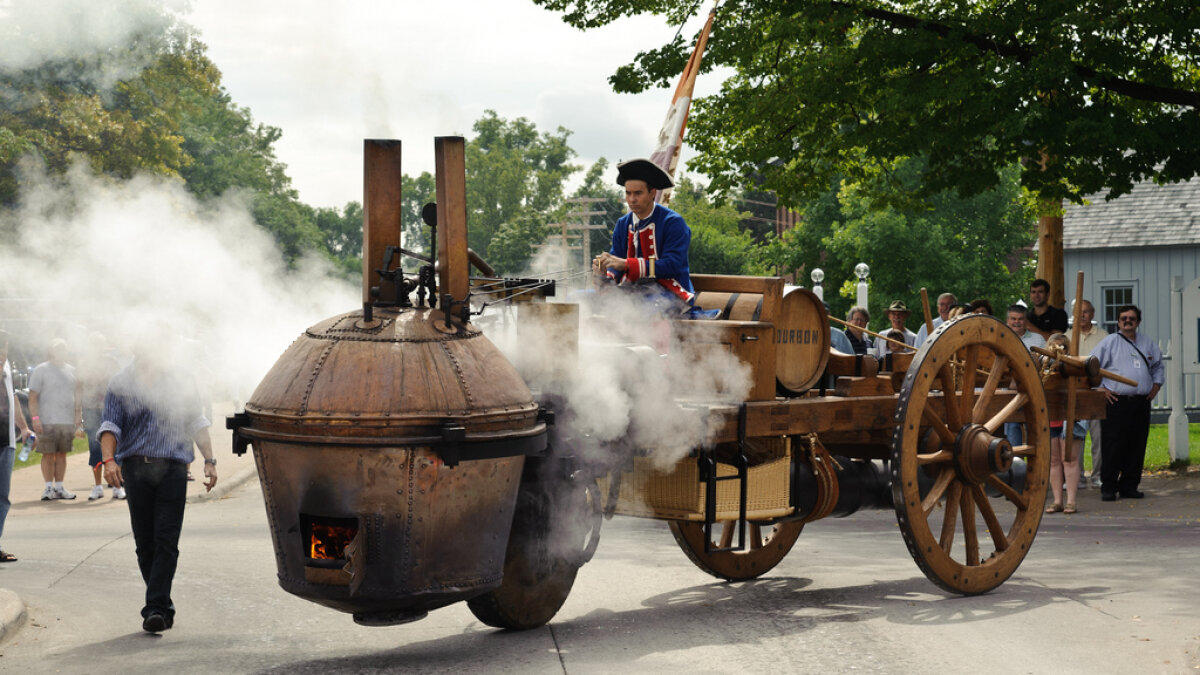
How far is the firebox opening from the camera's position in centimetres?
591

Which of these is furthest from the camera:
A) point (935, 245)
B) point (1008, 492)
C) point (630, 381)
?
point (935, 245)

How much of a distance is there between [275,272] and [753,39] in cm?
913

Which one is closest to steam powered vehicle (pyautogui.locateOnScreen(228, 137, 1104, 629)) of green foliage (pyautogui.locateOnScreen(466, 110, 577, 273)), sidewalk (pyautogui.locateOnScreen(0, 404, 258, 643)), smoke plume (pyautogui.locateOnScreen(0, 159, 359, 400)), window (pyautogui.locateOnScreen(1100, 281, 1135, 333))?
smoke plume (pyautogui.locateOnScreen(0, 159, 359, 400))

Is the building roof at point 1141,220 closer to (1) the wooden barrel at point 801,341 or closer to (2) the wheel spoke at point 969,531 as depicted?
(2) the wheel spoke at point 969,531

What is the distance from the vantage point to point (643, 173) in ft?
25.6

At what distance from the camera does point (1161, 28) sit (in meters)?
13.2

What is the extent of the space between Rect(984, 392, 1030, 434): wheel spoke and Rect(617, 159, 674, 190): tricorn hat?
246cm

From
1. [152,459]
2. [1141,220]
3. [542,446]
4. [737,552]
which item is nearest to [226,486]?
[152,459]

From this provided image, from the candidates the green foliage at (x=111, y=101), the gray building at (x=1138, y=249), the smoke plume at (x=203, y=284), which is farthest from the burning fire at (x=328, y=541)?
the gray building at (x=1138, y=249)

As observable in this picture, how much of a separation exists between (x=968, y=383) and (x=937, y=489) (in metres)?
0.69

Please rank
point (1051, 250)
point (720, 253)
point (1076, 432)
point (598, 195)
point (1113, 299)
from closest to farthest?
point (1076, 432), point (1051, 250), point (1113, 299), point (720, 253), point (598, 195)

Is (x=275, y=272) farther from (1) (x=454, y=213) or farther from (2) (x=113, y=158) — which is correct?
(2) (x=113, y=158)

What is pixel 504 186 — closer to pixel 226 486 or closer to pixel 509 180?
pixel 509 180

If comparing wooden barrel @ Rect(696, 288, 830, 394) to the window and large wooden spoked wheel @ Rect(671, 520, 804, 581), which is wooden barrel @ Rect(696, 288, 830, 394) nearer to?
large wooden spoked wheel @ Rect(671, 520, 804, 581)
